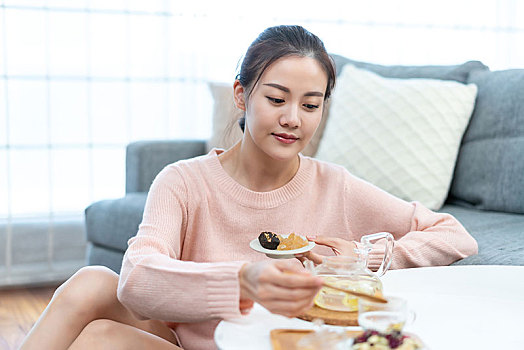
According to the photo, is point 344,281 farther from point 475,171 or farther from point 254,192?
point 475,171

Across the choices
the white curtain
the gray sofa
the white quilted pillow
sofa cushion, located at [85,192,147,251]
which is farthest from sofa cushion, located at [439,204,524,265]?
the white curtain

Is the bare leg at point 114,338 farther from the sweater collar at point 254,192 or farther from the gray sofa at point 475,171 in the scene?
the gray sofa at point 475,171

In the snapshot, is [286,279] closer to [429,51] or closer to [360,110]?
[360,110]

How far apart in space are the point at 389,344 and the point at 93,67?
263 centimetres

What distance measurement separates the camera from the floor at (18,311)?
2314 mm

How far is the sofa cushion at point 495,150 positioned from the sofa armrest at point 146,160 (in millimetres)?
1107

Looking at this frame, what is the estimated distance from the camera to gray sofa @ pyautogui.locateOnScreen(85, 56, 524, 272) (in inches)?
79.4

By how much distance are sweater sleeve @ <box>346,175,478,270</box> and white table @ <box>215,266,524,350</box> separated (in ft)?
0.58

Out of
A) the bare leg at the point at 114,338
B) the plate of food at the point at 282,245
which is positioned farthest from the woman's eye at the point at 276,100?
the bare leg at the point at 114,338

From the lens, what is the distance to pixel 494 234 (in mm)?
1725

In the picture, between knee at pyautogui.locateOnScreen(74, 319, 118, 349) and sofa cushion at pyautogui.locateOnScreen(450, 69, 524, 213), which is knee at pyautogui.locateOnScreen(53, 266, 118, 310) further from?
sofa cushion at pyautogui.locateOnScreen(450, 69, 524, 213)

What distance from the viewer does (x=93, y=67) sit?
122 inches

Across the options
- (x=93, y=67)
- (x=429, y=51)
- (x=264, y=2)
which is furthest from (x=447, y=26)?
(x=93, y=67)

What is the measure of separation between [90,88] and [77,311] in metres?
2.05
